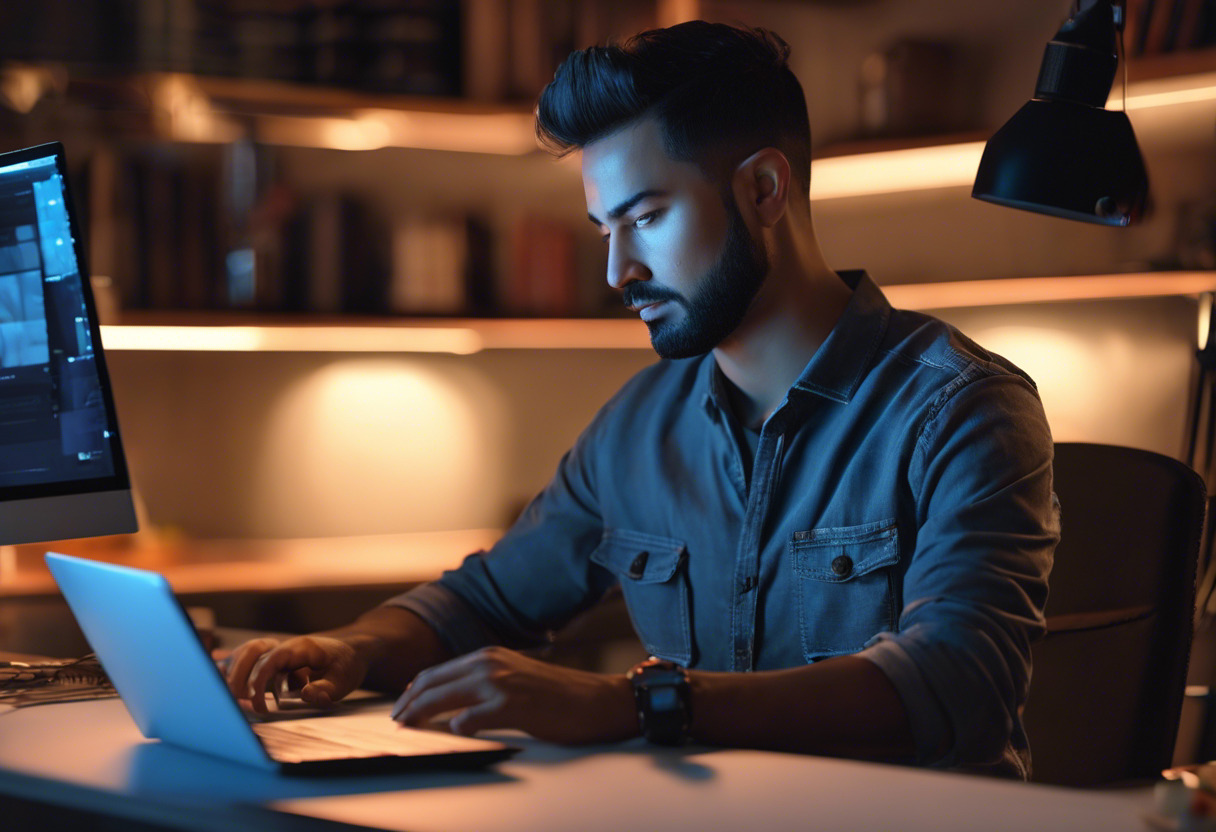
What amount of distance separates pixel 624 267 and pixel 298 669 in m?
0.60

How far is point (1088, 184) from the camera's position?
3.99 feet

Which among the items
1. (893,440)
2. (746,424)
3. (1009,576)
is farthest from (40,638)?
(1009,576)

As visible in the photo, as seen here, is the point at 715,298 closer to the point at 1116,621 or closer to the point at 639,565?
the point at 639,565

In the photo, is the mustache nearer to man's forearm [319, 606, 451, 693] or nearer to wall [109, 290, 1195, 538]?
man's forearm [319, 606, 451, 693]

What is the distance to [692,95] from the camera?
1362mm

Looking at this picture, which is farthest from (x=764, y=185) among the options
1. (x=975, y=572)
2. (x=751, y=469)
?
(x=975, y=572)

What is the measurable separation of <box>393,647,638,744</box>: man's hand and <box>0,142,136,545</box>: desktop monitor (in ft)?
1.56

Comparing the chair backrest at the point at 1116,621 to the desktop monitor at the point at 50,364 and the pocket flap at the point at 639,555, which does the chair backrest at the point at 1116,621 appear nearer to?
the pocket flap at the point at 639,555

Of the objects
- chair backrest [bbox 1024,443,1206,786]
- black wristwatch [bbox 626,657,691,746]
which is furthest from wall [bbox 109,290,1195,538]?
black wristwatch [bbox 626,657,691,746]

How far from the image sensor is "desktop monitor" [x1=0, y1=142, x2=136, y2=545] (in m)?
1.12

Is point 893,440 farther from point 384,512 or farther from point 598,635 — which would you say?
point 384,512

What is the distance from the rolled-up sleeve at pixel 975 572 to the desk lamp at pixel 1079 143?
0.21 m

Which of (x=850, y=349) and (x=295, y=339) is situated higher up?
(x=850, y=349)

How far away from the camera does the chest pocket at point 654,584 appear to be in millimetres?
1415
